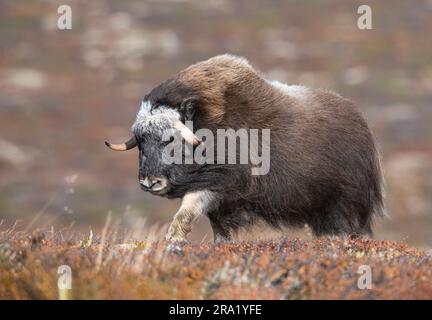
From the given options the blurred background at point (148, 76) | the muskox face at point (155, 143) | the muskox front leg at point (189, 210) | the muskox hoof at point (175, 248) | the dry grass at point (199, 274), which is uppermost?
the muskox face at point (155, 143)

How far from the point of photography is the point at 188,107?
23.2 ft

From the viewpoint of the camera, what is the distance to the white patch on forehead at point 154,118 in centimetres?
707

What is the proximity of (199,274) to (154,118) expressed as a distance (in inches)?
93.2

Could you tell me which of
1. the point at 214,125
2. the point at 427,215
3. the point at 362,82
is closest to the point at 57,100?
the point at 362,82

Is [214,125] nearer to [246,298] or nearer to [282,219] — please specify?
[282,219]

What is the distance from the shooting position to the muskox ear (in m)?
7.06

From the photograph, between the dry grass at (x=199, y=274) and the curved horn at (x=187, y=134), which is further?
the curved horn at (x=187, y=134)

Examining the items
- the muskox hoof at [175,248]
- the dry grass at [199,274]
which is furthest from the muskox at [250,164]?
the dry grass at [199,274]

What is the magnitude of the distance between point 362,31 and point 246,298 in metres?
48.6

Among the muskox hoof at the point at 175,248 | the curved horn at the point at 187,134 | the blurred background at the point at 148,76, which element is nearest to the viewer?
the muskox hoof at the point at 175,248

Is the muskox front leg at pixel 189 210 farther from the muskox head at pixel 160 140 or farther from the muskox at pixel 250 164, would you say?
the muskox head at pixel 160 140

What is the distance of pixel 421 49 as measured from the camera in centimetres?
4734

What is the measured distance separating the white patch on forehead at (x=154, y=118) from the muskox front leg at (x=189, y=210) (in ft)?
2.03

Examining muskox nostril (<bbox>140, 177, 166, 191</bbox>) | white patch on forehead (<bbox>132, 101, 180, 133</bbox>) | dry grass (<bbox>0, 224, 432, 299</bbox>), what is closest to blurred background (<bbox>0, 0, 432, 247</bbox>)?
white patch on forehead (<bbox>132, 101, 180, 133</bbox>)
